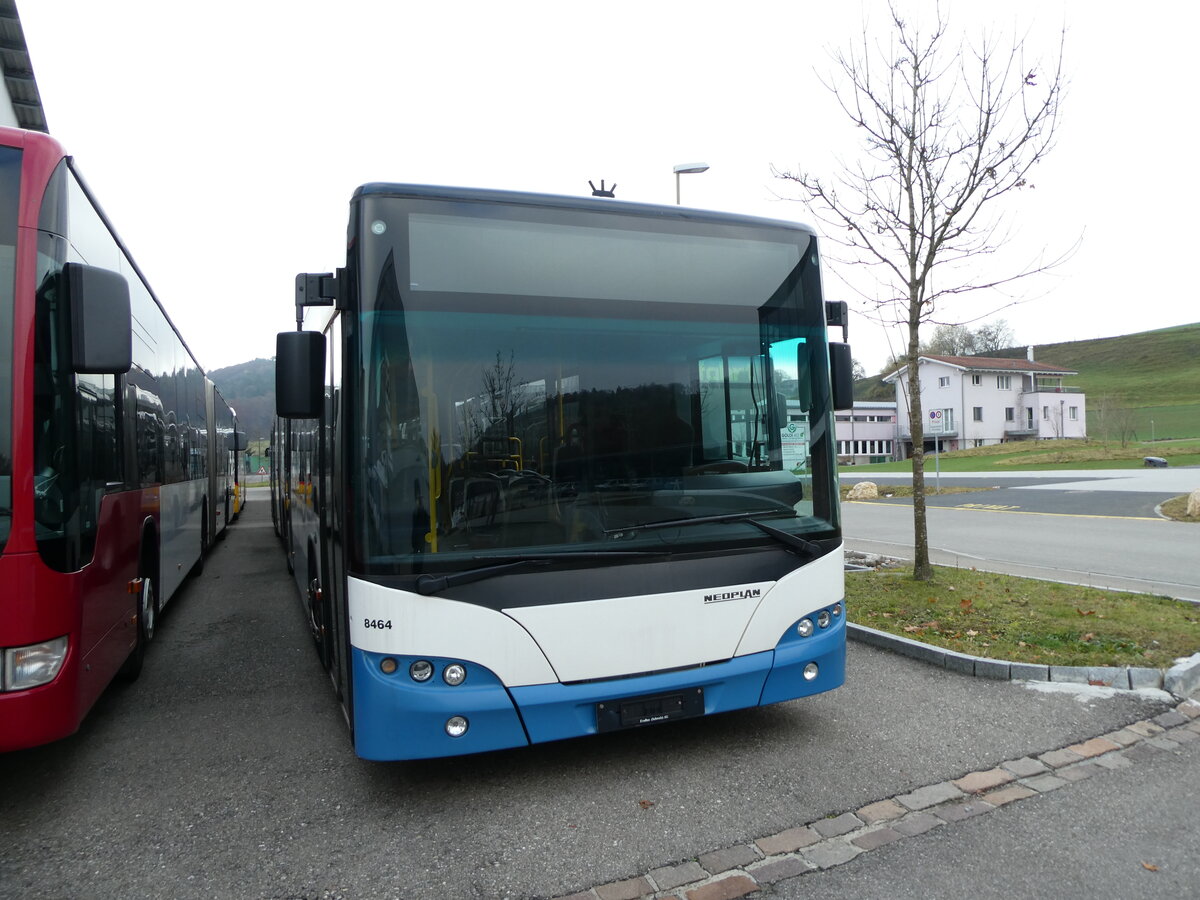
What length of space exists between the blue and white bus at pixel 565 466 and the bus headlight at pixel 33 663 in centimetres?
123

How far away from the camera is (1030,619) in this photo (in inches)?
271

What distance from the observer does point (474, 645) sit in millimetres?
3635

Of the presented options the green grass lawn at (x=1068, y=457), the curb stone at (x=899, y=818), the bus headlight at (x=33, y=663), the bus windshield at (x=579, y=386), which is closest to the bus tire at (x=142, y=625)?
the bus headlight at (x=33, y=663)

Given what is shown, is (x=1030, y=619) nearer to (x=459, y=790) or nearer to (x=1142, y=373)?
(x=459, y=790)

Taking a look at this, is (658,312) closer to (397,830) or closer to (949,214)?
(397,830)

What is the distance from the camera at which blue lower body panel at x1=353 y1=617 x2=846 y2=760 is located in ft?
11.8

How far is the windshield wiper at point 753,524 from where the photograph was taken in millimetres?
4008

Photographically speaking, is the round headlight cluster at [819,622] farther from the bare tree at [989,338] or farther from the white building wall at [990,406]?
the bare tree at [989,338]

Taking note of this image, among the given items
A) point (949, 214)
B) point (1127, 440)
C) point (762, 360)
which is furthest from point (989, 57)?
point (1127, 440)

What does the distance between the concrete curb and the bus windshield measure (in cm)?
215

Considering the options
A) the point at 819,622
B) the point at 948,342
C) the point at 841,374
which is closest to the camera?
the point at 819,622

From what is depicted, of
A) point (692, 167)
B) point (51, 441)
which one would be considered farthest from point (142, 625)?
point (692, 167)

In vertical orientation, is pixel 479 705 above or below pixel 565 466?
below

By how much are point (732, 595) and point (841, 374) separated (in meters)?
1.67
